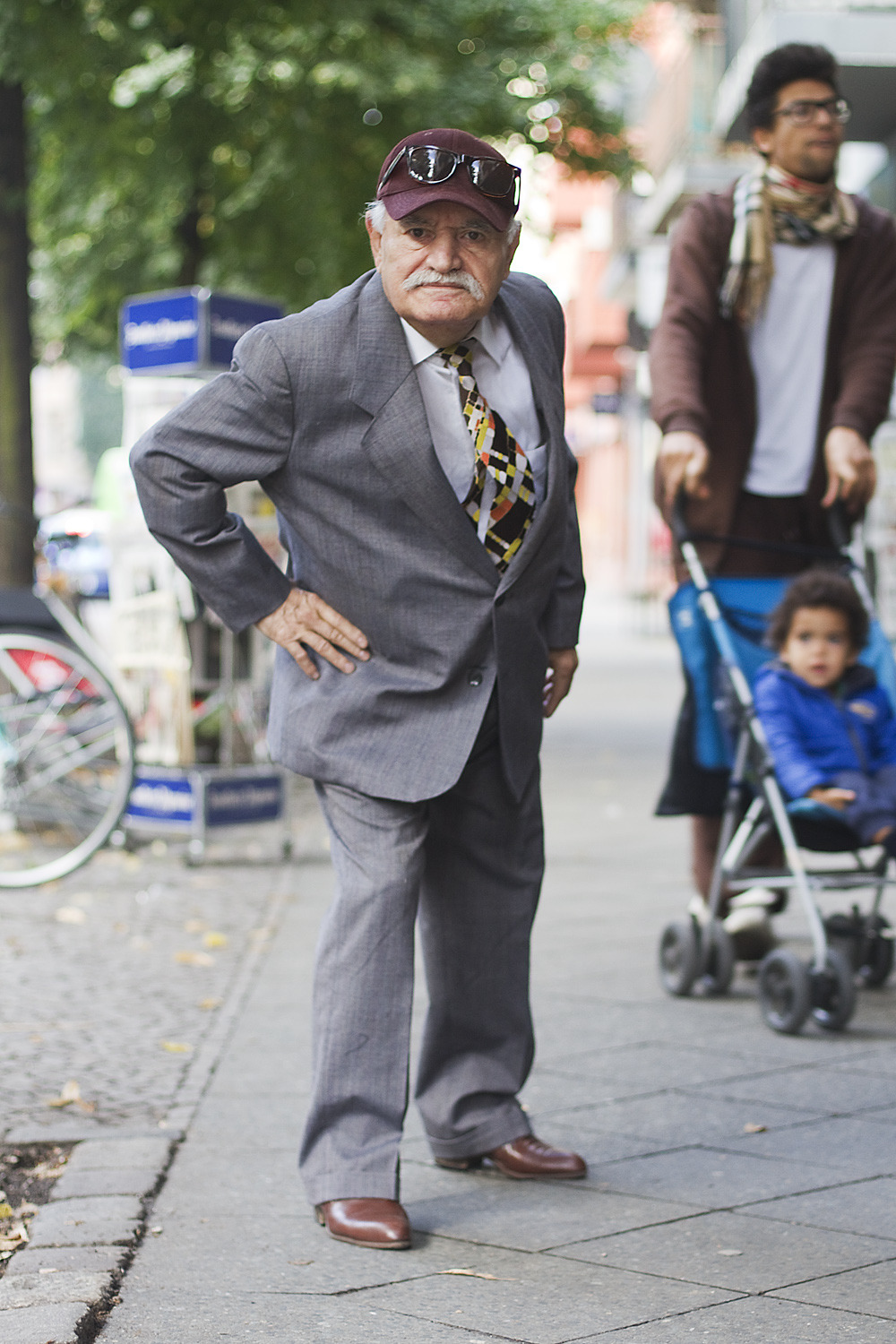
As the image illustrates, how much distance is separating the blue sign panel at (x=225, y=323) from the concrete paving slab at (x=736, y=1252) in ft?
16.5

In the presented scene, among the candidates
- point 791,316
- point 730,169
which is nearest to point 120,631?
point 791,316

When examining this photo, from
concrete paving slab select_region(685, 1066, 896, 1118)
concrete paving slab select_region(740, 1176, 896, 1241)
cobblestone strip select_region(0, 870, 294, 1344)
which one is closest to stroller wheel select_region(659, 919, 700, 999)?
concrete paving slab select_region(685, 1066, 896, 1118)

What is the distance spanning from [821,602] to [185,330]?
369 centimetres

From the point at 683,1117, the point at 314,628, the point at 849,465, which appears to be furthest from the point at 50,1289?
the point at 849,465

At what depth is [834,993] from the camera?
4.71 m

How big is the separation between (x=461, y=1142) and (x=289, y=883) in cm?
377

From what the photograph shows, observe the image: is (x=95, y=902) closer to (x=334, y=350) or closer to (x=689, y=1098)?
(x=689, y=1098)

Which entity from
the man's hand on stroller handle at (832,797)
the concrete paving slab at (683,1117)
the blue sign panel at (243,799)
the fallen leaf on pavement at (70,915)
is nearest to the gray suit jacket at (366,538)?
the concrete paving slab at (683,1117)

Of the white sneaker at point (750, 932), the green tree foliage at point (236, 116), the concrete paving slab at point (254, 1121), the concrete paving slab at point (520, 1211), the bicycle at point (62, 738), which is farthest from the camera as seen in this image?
the green tree foliage at point (236, 116)

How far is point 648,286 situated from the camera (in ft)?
79.9

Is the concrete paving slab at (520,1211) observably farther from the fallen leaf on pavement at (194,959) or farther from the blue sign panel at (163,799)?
the blue sign panel at (163,799)

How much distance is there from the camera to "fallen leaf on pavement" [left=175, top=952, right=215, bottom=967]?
5910 millimetres

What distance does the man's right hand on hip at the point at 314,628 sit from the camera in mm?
3432

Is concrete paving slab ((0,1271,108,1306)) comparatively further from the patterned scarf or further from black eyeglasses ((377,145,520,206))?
the patterned scarf
